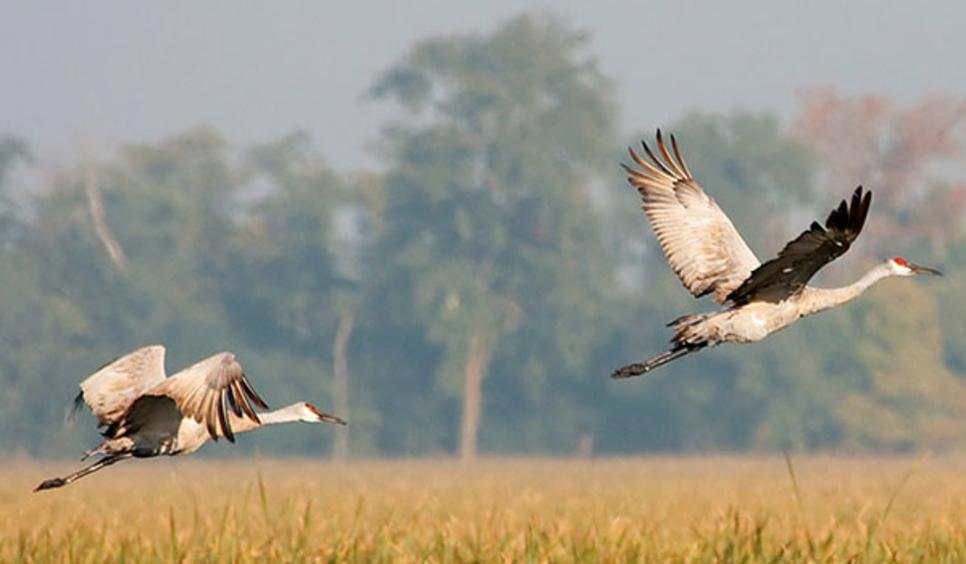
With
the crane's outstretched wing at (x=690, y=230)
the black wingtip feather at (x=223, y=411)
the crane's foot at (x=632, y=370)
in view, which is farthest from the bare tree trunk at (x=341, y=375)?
the black wingtip feather at (x=223, y=411)

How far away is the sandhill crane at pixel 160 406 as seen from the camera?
33.1 feet

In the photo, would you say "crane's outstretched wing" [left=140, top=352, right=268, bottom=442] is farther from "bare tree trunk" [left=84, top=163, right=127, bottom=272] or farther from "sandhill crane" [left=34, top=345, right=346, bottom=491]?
"bare tree trunk" [left=84, top=163, right=127, bottom=272]

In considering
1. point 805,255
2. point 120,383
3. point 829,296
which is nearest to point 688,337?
point 829,296

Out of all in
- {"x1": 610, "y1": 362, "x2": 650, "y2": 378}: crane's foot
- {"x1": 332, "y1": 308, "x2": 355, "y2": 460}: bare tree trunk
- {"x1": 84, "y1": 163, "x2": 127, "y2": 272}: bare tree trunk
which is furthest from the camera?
{"x1": 332, "y1": 308, "x2": 355, "y2": 460}: bare tree trunk

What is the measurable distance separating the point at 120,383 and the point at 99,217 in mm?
49831

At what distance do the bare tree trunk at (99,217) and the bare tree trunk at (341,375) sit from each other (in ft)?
21.4

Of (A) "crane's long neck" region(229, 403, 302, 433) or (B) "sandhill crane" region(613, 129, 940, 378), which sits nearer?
(B) "sandhill crane" region(613, 129, 940, 378)

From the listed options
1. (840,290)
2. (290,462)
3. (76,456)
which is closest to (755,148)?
(290,462)

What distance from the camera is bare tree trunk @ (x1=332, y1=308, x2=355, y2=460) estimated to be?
60.2 m

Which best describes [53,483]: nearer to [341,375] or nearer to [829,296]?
[829,296]

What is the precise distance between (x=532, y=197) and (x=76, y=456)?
51.5 feet

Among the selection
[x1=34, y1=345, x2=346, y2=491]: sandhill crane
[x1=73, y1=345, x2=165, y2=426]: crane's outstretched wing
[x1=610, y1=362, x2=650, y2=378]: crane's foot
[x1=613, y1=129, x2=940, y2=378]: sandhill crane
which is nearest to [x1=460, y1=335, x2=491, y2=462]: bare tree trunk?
[x1=613, y1=129, x2=940, y2=378]: sandhill crane

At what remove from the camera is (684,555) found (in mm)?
10453

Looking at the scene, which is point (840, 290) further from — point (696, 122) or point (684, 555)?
point (696, 122)
